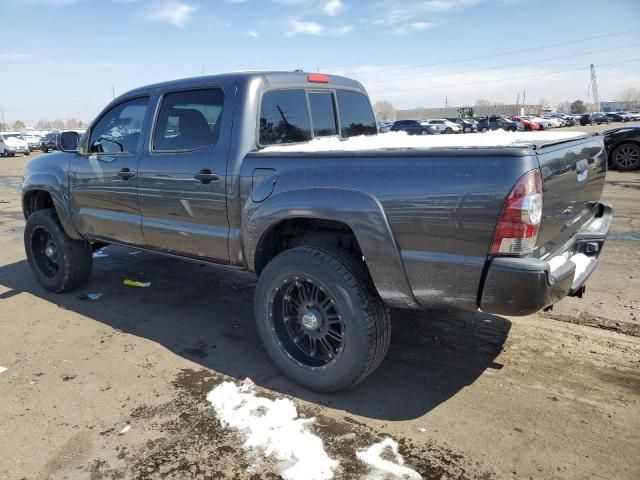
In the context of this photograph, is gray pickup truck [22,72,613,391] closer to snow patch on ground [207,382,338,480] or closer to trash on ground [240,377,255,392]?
trash on ground [240,377,255,392]

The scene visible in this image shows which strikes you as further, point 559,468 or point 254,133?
point 254,133

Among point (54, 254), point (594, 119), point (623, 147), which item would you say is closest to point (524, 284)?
point (54, 254)

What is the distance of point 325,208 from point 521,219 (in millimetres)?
1062

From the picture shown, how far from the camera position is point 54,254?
17.4ft

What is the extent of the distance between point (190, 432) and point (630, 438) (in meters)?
2.35

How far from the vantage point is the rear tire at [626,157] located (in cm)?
1291

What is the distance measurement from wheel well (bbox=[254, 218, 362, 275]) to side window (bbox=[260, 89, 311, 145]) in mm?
671

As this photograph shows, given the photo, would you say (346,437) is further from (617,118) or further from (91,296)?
(617,118)

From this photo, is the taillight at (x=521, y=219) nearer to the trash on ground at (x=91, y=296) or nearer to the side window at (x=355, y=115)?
the side window at (x=355, y=115)

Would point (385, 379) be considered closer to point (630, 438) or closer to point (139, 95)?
point (630, 438)

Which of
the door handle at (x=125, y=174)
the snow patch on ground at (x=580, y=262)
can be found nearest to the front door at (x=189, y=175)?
the door handle at (x=125, y=174)

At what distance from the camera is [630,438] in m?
2.65

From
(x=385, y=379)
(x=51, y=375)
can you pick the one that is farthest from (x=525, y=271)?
(x=51, y=375)

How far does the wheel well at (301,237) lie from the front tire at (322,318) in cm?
14
